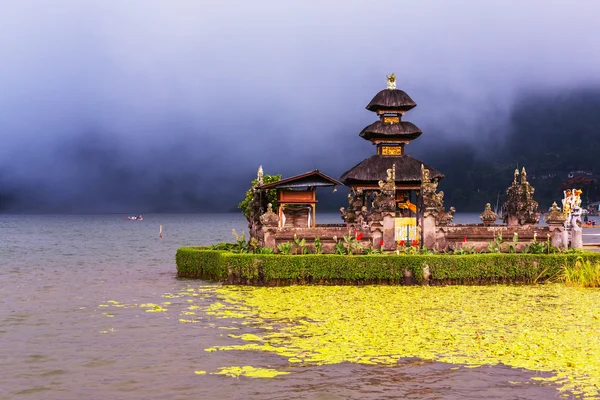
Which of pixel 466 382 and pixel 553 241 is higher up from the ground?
pixel 553 241

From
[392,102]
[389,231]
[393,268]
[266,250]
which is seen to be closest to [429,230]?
[389,231]

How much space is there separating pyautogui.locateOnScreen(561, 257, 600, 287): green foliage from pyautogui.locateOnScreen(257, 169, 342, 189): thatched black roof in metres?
14.3

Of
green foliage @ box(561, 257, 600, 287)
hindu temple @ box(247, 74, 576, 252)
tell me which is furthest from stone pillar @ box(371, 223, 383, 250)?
green foliage @ box(561, 257, 600, 287)

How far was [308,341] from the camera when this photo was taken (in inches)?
800

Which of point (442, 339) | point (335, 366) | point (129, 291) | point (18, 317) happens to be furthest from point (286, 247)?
point (335, 366)

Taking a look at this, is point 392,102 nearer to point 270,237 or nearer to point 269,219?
point 269,219

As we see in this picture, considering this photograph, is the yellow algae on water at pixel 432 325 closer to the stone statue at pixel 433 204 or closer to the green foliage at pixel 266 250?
the green foliage at pixel 266 250

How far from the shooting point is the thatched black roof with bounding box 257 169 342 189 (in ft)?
137

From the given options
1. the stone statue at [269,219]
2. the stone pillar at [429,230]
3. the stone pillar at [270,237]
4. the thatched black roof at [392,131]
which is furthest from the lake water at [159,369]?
the thatched black roof at [392,131]

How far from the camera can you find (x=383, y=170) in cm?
4647

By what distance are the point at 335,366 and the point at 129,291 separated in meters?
21.4

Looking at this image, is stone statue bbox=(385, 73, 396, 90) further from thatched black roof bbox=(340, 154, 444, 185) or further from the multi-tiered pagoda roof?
thatched black roof bbox=(340, 154, 444, 185)

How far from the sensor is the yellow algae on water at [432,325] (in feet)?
59.0

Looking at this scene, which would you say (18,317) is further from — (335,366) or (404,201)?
(404,201)
